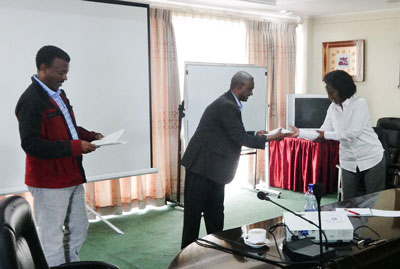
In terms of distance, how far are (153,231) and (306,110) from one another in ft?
8.30

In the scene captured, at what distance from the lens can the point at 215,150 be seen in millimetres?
2707

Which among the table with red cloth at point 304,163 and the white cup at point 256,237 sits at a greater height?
the white cup at point 256,237

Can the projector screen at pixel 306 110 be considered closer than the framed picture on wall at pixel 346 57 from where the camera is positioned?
Yes

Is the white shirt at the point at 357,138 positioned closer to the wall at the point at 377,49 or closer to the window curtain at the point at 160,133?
the window curtain at the point at 160,133

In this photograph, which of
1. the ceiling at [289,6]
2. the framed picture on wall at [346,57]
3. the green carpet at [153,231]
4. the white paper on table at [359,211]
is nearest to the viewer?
the white paper on table at [359,211]

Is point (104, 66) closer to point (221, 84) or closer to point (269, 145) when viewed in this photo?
point (221, 84)

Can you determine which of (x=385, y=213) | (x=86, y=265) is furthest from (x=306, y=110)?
(x=86, y=265)

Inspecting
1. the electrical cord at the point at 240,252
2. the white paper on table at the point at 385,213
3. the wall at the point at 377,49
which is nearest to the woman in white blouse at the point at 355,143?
the white paper on table at the point at 385,213

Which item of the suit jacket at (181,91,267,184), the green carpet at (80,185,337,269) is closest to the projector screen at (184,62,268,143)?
the green carpet at (80,185,337,269)

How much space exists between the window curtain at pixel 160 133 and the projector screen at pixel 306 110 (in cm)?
148

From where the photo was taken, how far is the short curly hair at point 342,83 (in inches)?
116

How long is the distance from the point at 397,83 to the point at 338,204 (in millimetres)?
3729

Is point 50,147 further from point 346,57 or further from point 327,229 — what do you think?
point 346,57

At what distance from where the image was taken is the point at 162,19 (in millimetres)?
4562
